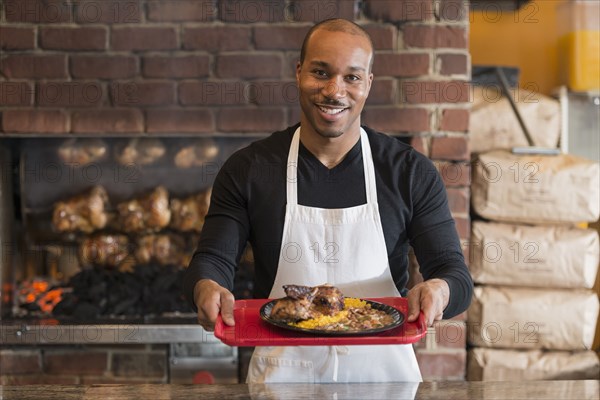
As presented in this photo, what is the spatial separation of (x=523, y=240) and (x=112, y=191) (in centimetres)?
184

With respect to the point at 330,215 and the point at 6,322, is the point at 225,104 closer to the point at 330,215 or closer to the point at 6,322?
the point at 330,215

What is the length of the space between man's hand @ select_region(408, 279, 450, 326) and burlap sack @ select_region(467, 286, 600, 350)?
4.50ft

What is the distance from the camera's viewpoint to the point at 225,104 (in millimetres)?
3145

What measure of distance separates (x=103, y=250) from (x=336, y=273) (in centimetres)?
153

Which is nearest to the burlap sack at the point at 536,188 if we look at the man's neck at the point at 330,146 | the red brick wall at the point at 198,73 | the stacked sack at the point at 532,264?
the stacked sack at the point at 532,264

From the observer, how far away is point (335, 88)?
6.97 ft

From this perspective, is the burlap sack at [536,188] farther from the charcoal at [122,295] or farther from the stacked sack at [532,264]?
the charcoal at [122,295]

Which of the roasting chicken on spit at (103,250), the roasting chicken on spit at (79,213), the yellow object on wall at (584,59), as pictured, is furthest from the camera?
the yellow object on wall at (584,59)

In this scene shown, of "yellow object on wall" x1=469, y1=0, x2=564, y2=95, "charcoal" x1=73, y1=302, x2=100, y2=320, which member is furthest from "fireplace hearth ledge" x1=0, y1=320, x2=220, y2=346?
"yellow object on wall" x1=469, y1=0, x2=564, y2=95

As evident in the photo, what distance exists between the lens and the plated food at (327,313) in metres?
1.86

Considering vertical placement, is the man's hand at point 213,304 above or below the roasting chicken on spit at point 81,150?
below

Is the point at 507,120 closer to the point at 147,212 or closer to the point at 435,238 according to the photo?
the point at 435,238

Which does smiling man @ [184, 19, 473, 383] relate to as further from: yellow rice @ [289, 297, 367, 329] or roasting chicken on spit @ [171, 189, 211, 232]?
roasting chicken on spit @ [171, 189, 211, 232]

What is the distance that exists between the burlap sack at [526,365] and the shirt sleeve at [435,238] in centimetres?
129
